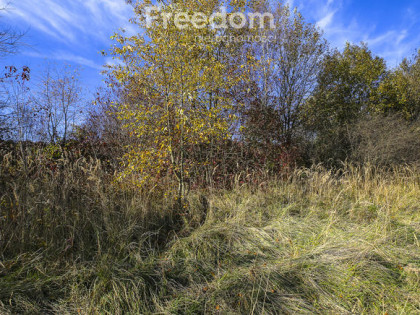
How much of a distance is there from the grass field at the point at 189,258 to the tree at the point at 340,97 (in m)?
6.79

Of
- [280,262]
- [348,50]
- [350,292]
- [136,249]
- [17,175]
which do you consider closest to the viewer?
[350,292]

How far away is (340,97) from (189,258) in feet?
39.3

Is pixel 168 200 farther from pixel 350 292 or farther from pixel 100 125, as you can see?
pixel 100 125

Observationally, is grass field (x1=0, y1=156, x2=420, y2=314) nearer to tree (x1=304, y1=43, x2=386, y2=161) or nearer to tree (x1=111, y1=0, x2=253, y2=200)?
tree (x1=111, y1=0, x2=253, y2=200)

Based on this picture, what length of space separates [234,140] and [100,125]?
6366 mm

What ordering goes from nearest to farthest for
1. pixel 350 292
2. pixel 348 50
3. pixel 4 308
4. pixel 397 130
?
pixel 4 308 < pixel 350 292 < pixel 397 130 < pixel 348 50

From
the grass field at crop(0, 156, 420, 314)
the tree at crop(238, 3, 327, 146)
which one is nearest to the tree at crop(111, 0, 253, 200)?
the grass field at crop(0, 156, 420, 314)

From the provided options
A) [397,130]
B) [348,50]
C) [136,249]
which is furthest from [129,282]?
[348,50]

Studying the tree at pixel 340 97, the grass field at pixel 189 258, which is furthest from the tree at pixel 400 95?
the grass field at pixel 189 258

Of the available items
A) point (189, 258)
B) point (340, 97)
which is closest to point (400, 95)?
point (340, 97)

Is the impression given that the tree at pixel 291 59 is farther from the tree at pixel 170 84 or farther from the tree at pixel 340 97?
the tree at pixel 170 84

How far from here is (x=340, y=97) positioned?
1225 cm

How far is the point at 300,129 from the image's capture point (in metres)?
10.6

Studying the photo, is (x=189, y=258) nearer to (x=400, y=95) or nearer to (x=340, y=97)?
(x=340, y=97)
